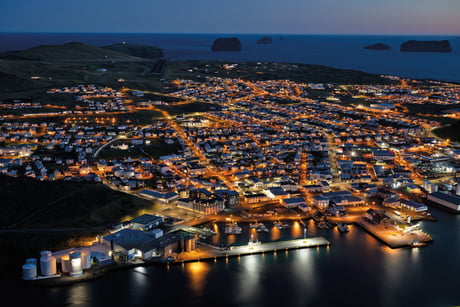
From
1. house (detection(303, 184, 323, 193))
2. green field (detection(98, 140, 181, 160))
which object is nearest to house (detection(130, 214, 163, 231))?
house (detection(303, 184, 323, 193))

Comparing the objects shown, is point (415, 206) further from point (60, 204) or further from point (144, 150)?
point (144, 150)

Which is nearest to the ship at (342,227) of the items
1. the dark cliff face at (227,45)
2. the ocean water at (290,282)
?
the ocean water at (290,282)

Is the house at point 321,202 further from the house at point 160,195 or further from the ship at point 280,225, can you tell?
the house at point 160,195

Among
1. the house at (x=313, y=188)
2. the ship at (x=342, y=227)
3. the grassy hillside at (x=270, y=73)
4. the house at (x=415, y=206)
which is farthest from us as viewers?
the grassy hillside at (x=270, y=73)

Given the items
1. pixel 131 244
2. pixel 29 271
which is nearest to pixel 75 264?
pixel 29 271

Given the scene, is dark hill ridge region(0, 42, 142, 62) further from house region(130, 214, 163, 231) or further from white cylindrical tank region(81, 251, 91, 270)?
white cylindrical tank region(81, 251, 91, 270)

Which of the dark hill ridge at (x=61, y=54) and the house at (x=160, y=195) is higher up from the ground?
the dark hill ridge at (x=61, y=54)

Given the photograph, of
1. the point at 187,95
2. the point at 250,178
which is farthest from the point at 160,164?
the point at 187,95
